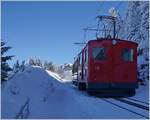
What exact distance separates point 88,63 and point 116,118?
9.76m

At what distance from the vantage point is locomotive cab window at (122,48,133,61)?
68.4 feet

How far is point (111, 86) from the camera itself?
20.1m

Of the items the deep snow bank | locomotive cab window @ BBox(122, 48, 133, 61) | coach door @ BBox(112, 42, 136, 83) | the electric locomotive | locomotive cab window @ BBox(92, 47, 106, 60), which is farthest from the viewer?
locomotive cab window @ BBox(122, 48, 133, 61)

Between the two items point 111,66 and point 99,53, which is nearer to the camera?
point 111,66

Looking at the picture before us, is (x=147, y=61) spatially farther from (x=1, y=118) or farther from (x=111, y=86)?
(x=1, y=118)

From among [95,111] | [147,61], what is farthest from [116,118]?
[147,61]

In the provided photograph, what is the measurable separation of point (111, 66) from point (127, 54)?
1.04 metres

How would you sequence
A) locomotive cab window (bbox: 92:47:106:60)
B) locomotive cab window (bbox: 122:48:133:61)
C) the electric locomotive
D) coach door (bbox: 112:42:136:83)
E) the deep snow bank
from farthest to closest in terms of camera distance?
1. locomotive cab window (bbox: 122:48:133:61)
2. locomotive cab window (bbox: 92:47:106:60)
3. coach door (bbox: 112:42:136:83)
4. the electric locomotive
5. the deep snow bank

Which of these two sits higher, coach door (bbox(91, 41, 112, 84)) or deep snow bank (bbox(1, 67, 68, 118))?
coach door (bbox(91, 41, 112, 84))

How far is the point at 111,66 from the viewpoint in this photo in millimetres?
20609

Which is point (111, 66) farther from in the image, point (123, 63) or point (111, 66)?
point (123, 63)

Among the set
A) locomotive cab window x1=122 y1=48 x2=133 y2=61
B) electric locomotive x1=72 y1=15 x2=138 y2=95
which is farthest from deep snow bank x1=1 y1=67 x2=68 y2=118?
locomotive cab window x1=122 y1=48 x2=133 y2=61

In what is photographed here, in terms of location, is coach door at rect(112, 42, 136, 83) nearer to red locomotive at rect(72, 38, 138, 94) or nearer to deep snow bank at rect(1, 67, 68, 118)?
red locomotive at rect(72, 38, 138, 94)

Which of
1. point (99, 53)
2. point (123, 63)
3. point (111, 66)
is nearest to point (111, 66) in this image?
point (111, 66)
